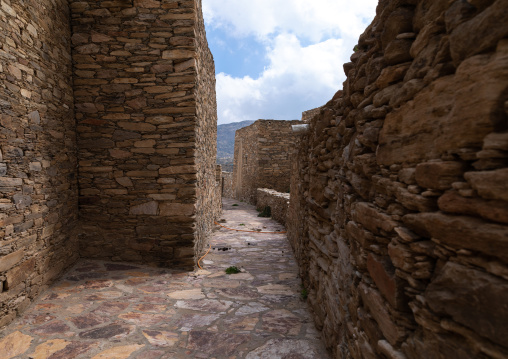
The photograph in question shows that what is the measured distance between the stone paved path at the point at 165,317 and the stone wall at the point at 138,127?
0.56m

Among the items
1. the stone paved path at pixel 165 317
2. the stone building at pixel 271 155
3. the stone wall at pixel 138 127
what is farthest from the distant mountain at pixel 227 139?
the stone paved path at pixel 165 317

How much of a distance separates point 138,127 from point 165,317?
120 inches

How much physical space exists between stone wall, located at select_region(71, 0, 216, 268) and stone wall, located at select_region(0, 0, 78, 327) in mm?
297

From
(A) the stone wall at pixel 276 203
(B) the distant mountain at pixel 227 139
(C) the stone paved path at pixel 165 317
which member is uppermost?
(B) the distant mountain at pixel 227 139

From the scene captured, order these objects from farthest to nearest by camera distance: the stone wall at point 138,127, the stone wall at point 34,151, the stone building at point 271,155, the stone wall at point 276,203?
the stone building at point 271,155 < the stone wall at point 276,203 < the stone wall at point 138,127 < the stone wall at point 34,151

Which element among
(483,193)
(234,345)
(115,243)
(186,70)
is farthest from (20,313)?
(483,193)

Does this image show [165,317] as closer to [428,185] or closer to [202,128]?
[428,185]

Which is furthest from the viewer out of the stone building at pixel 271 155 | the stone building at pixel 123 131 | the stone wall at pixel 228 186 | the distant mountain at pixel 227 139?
the distant mountain at pixel 227 139

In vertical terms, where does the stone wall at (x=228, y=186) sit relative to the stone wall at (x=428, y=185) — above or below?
below

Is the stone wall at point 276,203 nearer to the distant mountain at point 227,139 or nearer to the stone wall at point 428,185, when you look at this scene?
the stone wall at point 428,185

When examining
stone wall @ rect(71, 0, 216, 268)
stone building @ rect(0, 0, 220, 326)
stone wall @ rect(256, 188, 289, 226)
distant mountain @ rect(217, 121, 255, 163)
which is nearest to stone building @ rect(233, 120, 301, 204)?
stone wall @ rect(256, 188, 289, 226)

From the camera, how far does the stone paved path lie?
2762 millimetres

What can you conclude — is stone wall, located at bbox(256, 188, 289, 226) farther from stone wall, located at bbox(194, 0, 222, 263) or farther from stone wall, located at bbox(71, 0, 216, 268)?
stone wall, located at bbox(71, 0, 216, 268)

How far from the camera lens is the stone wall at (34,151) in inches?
123
